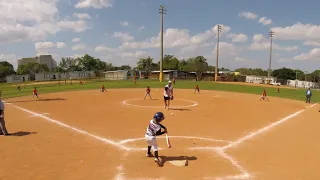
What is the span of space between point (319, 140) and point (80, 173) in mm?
10727

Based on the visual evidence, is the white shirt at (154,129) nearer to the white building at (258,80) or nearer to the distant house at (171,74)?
the distant house at (171,74)

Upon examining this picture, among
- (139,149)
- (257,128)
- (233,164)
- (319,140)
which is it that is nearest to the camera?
(233,164)

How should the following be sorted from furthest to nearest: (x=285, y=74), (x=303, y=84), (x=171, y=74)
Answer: (x=285, y=74) → (x=171, y=74) → (x=303, y=84)

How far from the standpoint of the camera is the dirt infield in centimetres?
784

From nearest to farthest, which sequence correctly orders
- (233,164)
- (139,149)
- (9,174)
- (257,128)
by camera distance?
(9,174) < (233,164) < (139,149) < (257,128)

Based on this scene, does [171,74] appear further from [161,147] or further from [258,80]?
[161,147]

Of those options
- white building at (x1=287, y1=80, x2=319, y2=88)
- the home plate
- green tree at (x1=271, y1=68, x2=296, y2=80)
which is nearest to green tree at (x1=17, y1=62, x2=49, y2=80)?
white building at (x1=287, y1=80, x2=319, y2=88)

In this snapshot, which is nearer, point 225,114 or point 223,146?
point 223,146

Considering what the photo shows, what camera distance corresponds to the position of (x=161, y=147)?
1043 cm

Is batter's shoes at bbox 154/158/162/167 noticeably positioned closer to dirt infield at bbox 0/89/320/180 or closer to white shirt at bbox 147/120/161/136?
dirt infield at bbox 0/89/320/180

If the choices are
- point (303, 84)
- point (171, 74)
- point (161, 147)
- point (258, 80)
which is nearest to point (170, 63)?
point (171, 74)

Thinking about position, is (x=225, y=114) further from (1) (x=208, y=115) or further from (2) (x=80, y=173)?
(2) (x=80, y=173)

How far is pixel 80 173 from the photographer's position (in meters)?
7.70

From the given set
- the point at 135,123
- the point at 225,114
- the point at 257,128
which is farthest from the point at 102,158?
the point at 225,114
